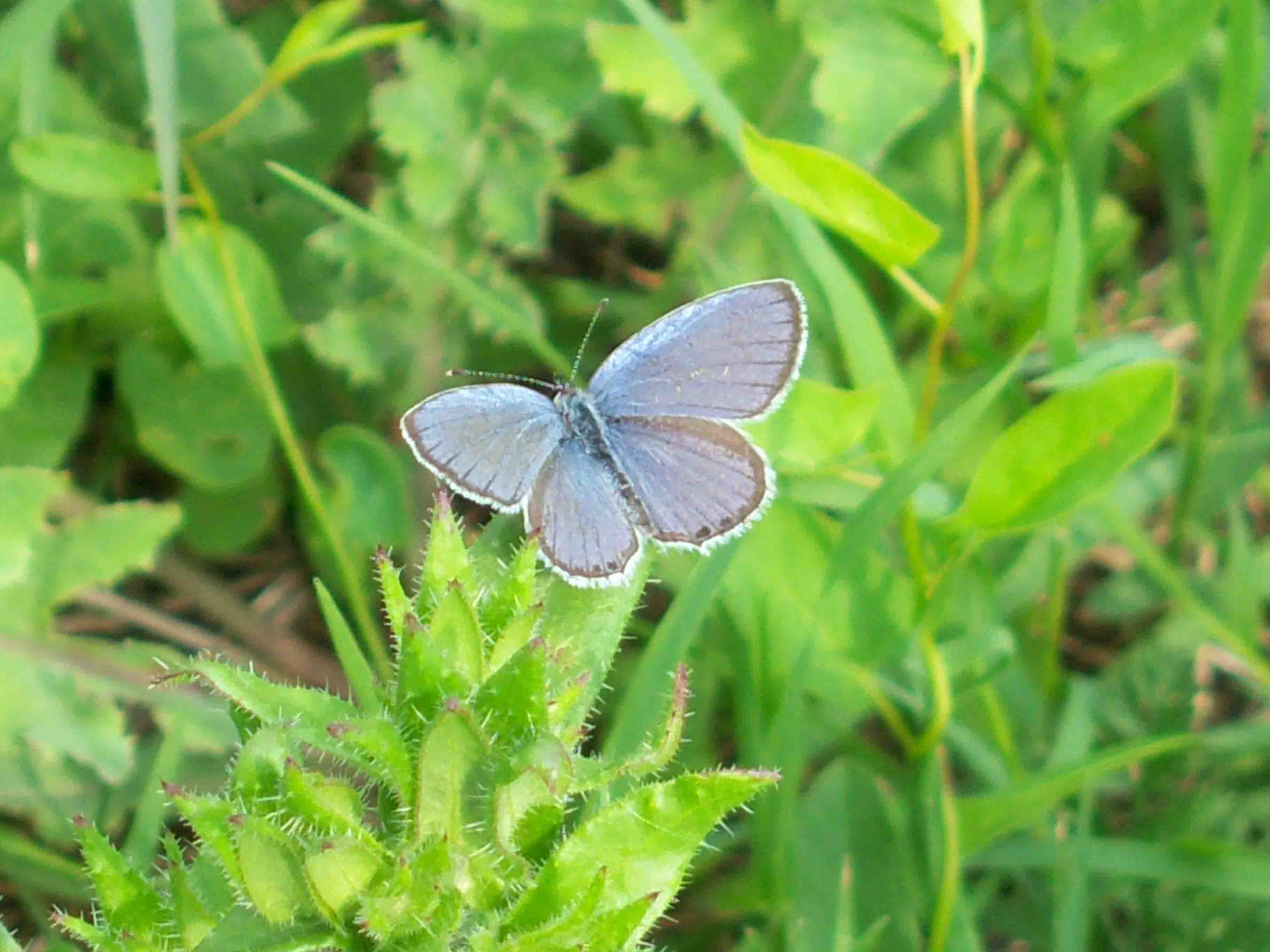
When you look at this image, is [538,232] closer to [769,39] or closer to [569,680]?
[769,39]

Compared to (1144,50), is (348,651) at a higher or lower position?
lower

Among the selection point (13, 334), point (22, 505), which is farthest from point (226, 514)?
A: point (13, 334)

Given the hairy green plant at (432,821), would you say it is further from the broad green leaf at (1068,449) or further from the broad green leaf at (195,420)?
the broad green leaf at (195,420)

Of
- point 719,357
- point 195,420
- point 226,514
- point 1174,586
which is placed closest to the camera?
point 719,357

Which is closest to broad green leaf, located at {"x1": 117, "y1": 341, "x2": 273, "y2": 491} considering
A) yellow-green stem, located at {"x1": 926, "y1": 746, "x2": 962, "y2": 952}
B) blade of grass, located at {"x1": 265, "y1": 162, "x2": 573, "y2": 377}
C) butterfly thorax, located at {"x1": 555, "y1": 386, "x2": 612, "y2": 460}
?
blade of grass, located at {"x1": 265, "y1": 162, "x2": 573, "y2": 377}

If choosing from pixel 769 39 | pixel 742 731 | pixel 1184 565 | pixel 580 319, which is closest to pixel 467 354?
pixel 580 319

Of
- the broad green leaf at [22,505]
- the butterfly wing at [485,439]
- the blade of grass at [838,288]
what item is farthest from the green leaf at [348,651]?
the blade of grass at [838,288]

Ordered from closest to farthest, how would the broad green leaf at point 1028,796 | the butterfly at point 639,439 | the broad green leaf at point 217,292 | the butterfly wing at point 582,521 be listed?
the butterfly wing at point 582,521, the butterfly at point 639,439, the broad green leaf at point 1028,796, the broad green leaf at point 217,292

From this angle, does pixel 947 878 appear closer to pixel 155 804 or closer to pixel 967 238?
pixel 967 238
